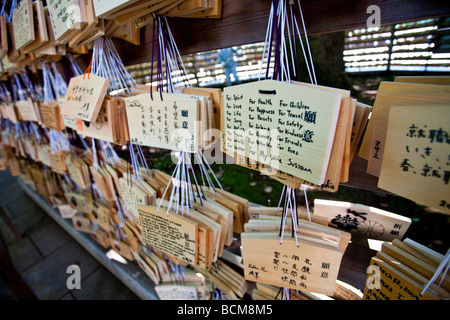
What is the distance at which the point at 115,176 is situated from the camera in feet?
4.49

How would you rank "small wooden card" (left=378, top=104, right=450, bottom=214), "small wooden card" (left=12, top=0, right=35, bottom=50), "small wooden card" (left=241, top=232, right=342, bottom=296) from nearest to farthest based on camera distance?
1. "small wooden card" (left=378, top=104, right=450, bottom=214)
2. "small wooden card" (left=241, top=232, right=342, bottom=296)
3. "small wooden card" (left=12, top=0, right=35, bottom=50)

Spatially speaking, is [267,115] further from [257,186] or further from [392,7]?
[257,186]

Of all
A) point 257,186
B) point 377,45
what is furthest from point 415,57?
point 257,186

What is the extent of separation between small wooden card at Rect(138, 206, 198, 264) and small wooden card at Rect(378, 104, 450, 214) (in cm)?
64

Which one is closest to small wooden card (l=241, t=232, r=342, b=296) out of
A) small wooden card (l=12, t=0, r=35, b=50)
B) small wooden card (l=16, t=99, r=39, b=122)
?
small wooden card (l=12, t=0, r=35, b=50)

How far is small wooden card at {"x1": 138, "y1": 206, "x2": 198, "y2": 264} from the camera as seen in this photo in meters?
0.90

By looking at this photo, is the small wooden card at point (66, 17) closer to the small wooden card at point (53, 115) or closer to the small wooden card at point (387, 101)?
the small wooden card at point (53, 115)

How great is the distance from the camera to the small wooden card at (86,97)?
92 cm

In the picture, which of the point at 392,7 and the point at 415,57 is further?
the point at 415,57

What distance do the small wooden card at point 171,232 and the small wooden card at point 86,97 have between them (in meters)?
0.44

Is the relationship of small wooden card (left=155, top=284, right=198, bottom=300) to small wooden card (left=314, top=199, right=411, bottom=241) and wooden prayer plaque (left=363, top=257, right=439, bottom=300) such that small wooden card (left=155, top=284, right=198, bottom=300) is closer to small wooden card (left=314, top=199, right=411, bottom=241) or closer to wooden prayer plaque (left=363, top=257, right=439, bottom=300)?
small wooden card (left=314, top=199, right=411, bottom=241)

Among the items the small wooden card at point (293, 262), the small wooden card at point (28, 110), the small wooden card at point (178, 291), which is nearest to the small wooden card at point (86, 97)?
the small wooden card at point (293, 262)

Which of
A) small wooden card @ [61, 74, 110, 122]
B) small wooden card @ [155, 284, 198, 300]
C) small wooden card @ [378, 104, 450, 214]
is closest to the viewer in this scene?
small wooden card @ [378, 104, 450, 214]
